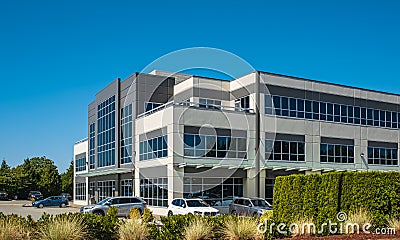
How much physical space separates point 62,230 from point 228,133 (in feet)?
84.8

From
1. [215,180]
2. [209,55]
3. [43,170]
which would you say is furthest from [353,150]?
[43,170]

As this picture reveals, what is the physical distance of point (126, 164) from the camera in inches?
1738

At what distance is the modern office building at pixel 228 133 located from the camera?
36.6 m

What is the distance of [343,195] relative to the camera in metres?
17.6

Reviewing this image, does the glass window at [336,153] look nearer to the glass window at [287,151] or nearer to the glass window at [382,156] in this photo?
the glass window at [287,151]

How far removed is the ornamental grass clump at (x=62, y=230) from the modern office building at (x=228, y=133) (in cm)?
2108

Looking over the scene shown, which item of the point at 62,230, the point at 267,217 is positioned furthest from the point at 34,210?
the point at 62,230

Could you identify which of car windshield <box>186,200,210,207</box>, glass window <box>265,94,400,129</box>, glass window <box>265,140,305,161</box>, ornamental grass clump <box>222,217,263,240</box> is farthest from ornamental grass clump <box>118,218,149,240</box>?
glass window <box>265,94,400,129</box>

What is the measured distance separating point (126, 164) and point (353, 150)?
74.7 feet

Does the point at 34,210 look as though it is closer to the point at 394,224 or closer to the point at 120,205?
the point at 120,205

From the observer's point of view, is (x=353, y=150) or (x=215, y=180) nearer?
(x=215, y=180)

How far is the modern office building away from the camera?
3662cm

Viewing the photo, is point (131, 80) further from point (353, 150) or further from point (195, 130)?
point (353, 150)

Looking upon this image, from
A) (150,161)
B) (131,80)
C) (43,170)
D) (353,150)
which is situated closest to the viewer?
(150,161)
